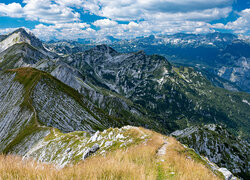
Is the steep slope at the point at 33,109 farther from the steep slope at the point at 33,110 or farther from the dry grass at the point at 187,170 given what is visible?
the dry grass at the point at 187,170

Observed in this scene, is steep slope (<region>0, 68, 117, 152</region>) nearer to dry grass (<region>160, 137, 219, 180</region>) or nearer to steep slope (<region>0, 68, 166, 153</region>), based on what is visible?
steep slope (<region>0, 68, 166, 153</region>)

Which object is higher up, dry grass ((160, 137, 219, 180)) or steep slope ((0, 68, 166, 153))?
dry grass ((160, 137, 219, 180))

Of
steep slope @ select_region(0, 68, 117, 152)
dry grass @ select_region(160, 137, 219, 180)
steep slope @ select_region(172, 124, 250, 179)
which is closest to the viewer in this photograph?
dry grass @ select_region(160, 137, 219, 180)

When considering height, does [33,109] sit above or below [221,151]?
above

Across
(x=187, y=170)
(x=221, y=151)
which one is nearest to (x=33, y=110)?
(x=187, y=170)

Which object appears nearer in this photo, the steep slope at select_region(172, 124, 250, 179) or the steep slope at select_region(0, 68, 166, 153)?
the steep slope at select_region(0, 68, 166, 153)

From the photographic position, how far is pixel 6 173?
366 centimetres

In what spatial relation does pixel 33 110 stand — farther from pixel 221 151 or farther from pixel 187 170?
pixel 221 151

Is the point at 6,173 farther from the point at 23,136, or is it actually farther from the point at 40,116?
the point at 40,116

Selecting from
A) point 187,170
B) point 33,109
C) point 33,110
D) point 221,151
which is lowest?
point 221,151

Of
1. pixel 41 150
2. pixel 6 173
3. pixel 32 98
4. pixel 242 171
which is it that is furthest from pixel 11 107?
pixel 242 171

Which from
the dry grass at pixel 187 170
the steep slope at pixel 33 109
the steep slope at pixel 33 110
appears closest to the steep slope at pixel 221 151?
the steep slope at pixel 33 110

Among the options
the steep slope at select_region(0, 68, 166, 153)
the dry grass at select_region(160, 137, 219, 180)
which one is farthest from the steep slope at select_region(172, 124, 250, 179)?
the dry grass at select_region(160, 137, 219, 180)

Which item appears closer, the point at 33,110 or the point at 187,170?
the point at 187,170
